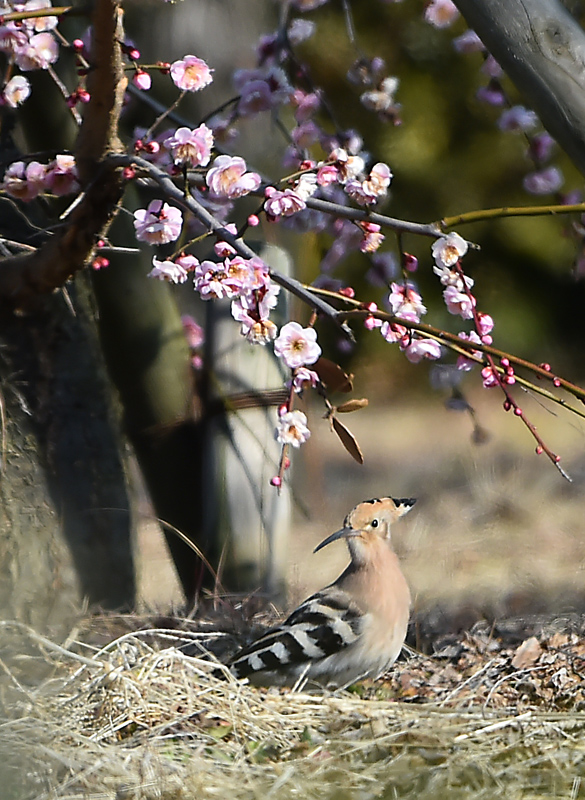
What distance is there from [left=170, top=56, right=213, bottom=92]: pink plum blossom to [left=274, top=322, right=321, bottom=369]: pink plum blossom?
519mm

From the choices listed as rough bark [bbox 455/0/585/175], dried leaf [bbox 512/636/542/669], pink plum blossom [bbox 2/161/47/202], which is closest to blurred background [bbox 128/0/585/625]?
dried leaf [bbox 512/636/542/669]

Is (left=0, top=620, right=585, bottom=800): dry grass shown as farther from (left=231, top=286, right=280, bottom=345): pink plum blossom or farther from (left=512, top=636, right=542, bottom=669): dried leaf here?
(left=231, top=286, right=280, bottom=345): pink plum blossom

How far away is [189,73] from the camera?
76.8 inches

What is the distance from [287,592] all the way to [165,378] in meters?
0.73

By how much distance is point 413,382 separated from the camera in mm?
8391

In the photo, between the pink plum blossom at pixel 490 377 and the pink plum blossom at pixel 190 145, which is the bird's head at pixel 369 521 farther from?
the pink plum blossom at pixel 190 145

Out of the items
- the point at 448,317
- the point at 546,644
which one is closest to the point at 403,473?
the point at 448,317

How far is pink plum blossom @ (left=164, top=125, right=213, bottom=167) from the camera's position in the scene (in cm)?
174

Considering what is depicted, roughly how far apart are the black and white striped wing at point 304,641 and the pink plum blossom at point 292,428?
421 millimetres

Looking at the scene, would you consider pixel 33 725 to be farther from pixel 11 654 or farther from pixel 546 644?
pixel 546 644

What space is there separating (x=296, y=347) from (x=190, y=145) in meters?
0.41

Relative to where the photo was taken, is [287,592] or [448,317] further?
[448,317]

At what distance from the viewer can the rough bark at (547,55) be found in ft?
5.98

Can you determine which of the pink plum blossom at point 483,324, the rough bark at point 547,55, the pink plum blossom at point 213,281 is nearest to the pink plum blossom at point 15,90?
the pink plum blossom at point 213,281
